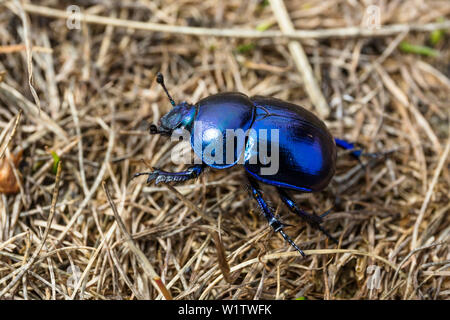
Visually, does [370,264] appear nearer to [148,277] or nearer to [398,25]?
[148,277]

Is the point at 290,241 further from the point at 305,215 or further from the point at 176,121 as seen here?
the point at 176,121

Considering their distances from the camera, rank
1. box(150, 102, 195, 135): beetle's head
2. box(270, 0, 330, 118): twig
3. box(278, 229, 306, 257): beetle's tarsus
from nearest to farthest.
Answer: box(278, 229, 306, 257): beetle's tarsus < box(150, 102, 195, 135): beetle's head < box(270, 0, 330, 118): twig

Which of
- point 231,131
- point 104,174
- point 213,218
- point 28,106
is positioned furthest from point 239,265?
point 28,106

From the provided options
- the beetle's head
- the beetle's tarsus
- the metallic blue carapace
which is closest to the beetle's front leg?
the beetle's head

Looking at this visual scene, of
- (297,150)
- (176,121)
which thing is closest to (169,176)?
(176,121)

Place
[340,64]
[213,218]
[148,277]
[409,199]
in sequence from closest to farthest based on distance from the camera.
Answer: [148,277]
[213,218]
[409,199]
[340,64]

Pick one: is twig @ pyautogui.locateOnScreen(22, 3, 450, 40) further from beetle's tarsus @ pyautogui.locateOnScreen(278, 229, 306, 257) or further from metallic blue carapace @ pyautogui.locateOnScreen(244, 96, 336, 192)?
beetle's tarsus @ pyautogui.locateOnScreen(278, 229, 306, 257)
